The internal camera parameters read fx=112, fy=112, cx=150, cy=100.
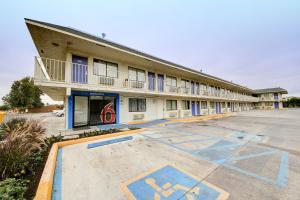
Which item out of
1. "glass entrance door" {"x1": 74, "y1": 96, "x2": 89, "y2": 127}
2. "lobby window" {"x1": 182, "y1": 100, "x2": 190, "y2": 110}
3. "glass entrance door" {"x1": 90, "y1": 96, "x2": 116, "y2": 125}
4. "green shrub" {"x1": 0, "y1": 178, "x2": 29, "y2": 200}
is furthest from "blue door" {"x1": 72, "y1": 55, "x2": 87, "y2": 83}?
"lobby window" {"x1": 182, "y1": 100, "x2": 190, "y2": 110}

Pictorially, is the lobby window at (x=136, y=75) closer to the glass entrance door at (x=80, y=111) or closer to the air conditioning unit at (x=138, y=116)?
the air conditioning unit at (x=138, y=116)

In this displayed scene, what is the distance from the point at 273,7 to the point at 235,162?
15.7 meters

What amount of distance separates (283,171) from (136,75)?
1140cm

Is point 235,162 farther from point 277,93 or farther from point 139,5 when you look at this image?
point 277,93

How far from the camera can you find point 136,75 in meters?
12.1

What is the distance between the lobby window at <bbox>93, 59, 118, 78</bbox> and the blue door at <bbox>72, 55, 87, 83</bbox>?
0.80 metres

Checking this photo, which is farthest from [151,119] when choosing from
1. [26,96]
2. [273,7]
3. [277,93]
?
[277,93]

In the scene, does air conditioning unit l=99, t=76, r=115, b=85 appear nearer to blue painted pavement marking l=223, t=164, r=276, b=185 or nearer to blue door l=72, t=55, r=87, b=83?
blue door l=72, t=55, r=87, b=83

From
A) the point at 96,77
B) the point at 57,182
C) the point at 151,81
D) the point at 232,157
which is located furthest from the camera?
the point at 151,81

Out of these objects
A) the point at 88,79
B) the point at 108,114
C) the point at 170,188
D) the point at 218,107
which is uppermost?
the point at 88,79

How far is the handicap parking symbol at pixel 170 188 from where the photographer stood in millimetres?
2314

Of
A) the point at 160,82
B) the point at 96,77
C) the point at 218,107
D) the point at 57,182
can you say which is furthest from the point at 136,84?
the point at 218,107

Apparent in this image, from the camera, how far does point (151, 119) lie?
13.1 meters

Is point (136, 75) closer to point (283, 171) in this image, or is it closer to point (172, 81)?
point (172, 81)
